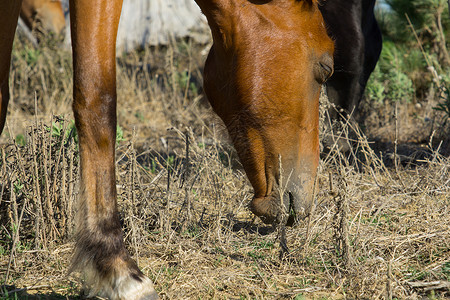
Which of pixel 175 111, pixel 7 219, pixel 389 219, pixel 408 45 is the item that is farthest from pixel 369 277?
pixel 408 45

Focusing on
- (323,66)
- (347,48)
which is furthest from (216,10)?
(347,48)

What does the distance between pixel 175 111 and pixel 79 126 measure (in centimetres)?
389

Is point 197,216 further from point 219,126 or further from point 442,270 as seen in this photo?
point 442,270

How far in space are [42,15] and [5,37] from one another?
16.5 feet

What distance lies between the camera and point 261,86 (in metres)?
2.53

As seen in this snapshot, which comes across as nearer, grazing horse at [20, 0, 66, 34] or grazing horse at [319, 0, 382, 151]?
grazing horse at [319, 0, 382, 151]

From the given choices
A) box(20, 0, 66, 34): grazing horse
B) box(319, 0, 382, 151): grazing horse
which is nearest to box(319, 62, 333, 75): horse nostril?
box(319, 0, 382, 151): grazing horse

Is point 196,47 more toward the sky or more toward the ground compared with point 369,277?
more toward the ground

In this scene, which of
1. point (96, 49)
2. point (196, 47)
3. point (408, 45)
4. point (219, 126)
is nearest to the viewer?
point (96, 49)

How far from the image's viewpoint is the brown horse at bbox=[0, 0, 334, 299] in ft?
7.09

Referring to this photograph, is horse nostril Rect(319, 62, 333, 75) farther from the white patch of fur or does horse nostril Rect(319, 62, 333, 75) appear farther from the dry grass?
the white patch of fur

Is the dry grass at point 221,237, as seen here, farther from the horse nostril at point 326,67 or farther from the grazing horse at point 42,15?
the grazing horse at point 42,15

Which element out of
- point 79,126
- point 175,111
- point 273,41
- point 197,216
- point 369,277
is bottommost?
point 175,111

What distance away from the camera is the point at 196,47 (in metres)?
8.24
